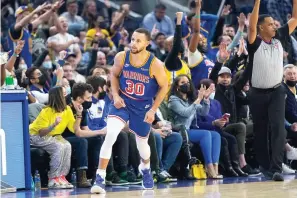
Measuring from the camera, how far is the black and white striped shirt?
11617 millimetres

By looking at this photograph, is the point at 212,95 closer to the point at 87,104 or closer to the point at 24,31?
the point at 87,104

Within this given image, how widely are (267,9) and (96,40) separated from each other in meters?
3.91

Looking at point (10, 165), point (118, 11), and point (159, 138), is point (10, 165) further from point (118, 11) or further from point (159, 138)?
point (118, 11)

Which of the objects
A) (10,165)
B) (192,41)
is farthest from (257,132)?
(10,165)

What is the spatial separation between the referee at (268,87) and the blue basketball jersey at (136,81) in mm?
1719

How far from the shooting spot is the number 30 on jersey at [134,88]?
1063 cm

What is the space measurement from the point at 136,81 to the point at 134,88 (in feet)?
0.30

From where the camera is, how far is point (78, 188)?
11266 mm

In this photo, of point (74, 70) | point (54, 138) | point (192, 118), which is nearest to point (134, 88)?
point (54, 138)

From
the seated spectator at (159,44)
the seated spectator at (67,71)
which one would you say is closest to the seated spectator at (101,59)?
the seated spectator at (159,44)

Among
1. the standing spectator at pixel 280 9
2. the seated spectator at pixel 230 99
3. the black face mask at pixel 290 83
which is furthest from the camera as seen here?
the standing spectator at pixel 280 9

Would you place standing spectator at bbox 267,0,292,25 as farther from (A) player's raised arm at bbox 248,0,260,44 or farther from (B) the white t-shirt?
(A) player's raised arm at bbox 248,0,260,44

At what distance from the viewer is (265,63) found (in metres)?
11.6

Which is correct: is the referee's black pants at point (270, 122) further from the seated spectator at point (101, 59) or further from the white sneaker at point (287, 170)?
the seated spectator at point (101, 59)
